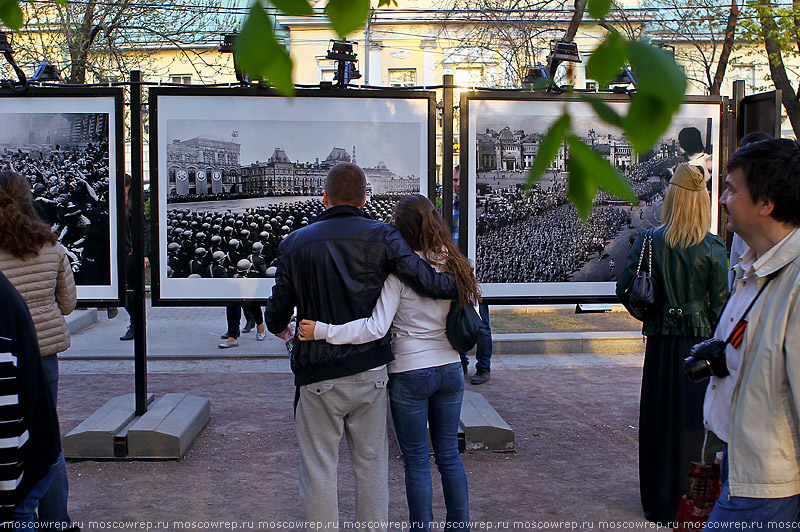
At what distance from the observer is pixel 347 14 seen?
1504mm

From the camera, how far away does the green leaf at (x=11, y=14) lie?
77.5 inches

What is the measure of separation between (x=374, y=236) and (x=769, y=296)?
179cm

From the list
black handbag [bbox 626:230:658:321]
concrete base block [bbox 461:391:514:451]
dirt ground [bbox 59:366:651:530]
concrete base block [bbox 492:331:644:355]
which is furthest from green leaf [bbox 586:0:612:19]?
concrete base block [bbox 492:331:644:355]

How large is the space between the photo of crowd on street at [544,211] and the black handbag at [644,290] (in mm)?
1316

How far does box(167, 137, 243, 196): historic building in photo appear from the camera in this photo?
545 centimetres

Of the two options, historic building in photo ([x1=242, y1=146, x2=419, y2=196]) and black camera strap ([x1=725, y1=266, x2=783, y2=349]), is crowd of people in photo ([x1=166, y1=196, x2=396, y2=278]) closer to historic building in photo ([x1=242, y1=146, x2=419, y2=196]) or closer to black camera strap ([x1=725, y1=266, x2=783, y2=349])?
historic building in photo ([x1=242, y1=146, x2=419, y2=196])

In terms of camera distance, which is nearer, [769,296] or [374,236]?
[769,296]

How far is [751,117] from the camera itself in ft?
19.4

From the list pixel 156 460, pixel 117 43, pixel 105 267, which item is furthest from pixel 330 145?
pixel 117 43

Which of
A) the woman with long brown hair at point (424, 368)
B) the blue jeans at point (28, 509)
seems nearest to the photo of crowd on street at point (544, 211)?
the woman with long brown hair at point (424, 368)

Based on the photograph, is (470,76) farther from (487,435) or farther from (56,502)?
(56,502)

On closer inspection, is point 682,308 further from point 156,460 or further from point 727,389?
point 156,460

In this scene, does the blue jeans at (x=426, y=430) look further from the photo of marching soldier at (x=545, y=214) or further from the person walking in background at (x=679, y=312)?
the photo of marching soldier at (x=545, y=214)

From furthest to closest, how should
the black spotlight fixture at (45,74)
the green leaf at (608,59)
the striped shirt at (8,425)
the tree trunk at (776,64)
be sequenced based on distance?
the tree trunk at (776,64), the black spotlight fixture at (45,74), the striped shirt at (8,425), the green leaf at (608,59)
